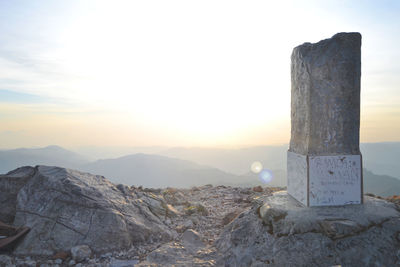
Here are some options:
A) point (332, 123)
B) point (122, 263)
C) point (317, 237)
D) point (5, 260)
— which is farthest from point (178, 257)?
point (332, 123)

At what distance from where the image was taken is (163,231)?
533 cm

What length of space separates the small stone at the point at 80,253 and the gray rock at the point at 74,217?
0.55 ft

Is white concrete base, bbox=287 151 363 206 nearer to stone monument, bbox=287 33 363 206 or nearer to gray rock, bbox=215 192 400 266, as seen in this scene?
stone monument, bbox=287 33 363 206

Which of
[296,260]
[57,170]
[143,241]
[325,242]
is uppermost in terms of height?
[57,170]

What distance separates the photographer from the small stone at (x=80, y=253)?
4.18 m

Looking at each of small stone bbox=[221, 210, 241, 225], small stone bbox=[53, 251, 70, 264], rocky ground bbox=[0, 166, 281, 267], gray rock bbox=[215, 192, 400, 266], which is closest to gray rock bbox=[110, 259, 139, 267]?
rocky ground bbox=[0, 166, 281, 267]

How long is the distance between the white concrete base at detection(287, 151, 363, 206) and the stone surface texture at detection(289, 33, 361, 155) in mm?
152

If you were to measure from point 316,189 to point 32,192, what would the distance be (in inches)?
213

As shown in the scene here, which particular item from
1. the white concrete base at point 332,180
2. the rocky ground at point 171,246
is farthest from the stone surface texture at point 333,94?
the rocky ground at point 171,246

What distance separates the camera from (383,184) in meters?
46.9

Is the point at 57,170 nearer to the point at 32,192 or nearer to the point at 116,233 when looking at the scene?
the point at 32,192

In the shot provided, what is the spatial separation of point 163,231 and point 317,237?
3.00 meters

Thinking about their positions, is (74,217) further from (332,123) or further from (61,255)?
(332,123)

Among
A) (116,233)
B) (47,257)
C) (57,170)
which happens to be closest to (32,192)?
(57,170)
